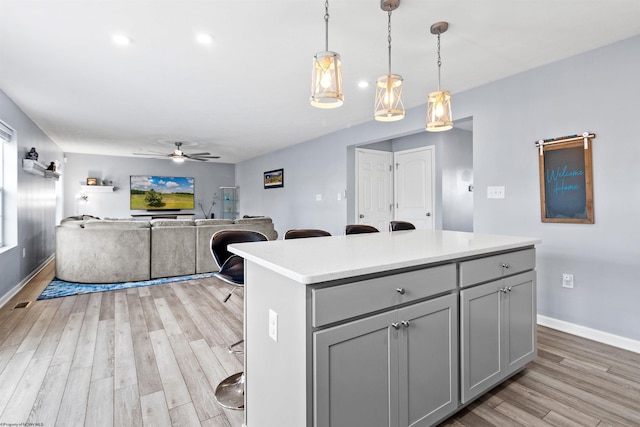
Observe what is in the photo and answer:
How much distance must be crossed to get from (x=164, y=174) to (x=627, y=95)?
9.59 m

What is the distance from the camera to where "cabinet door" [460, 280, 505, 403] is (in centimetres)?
171

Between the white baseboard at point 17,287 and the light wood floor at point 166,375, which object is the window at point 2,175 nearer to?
the white baseboard at point 17,287

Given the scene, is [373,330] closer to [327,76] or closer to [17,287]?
[327,76]

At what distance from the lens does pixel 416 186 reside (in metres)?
5.64

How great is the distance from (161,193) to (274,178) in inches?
146

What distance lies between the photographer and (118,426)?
164 cm

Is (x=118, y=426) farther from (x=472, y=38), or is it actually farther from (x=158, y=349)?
(x=472, y=38)

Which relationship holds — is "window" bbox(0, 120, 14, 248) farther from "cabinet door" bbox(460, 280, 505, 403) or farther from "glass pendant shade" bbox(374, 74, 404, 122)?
"cabinet door" bbox(460, 280, 505, 403)

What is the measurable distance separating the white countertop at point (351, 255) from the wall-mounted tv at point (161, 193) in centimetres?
832

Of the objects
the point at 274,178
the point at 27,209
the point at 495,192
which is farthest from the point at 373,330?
the point at 274,178

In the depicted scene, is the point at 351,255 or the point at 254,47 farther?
the point at 254,47

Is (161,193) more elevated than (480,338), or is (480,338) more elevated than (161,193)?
(161,193)

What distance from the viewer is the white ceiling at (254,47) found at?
2188mm

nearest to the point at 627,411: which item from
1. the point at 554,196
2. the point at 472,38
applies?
the point at 554,196
